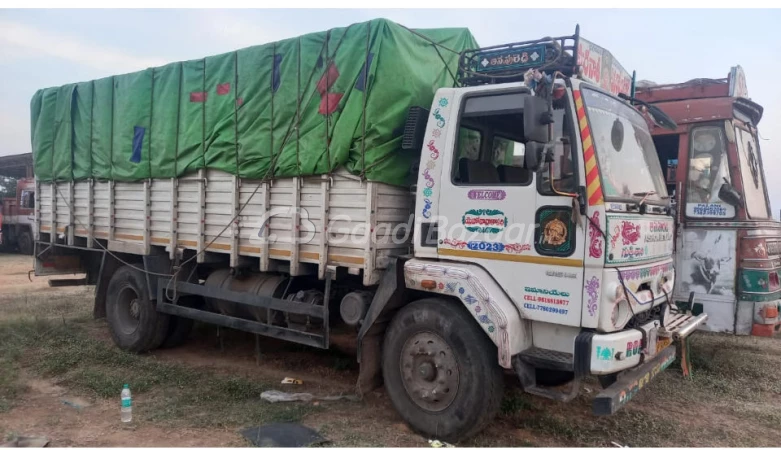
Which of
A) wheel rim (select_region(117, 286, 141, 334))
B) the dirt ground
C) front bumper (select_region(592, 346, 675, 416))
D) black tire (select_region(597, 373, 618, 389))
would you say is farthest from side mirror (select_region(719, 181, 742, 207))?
wheel rim (select_region(117, 286, 141, 334))

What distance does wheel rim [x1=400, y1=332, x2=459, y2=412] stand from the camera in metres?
4.03

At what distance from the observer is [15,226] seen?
21.5 meters

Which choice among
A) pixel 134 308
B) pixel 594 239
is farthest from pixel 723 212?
pixel 134 308

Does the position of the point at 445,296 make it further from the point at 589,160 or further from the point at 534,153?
the point at 589,160

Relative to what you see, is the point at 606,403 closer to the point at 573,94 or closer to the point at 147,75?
the point at 573,94

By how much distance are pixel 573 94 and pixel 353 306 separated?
241cm

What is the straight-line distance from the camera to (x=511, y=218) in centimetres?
388

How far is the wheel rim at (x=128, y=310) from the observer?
22.2 ft

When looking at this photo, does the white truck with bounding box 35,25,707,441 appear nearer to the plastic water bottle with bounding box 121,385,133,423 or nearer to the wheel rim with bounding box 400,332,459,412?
the wheel rim with bounding box 400,332,459,412

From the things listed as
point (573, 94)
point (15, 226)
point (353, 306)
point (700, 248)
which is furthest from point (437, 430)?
point (15, 226)

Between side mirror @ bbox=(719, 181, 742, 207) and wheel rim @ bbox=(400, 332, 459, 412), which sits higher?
side mirror @ bbox=(719, 181, 742, 207)

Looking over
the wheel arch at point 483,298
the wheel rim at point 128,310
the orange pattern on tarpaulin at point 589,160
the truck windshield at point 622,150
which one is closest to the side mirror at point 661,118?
the truck windshield at point 622,150

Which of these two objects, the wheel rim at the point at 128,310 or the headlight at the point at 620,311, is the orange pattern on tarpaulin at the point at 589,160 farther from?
the wheel rim at the point at 128,310

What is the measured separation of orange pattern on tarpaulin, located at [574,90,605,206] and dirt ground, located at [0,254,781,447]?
192 centimetres
